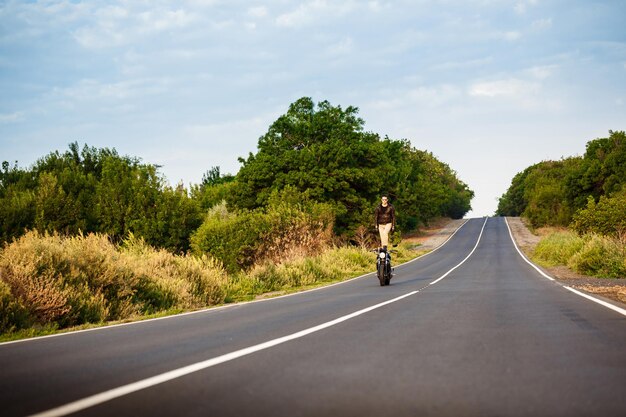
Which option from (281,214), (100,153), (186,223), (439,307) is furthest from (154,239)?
(439,307)

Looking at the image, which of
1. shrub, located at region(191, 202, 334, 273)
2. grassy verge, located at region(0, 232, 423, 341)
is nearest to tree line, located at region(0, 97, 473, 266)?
shrub, located at region(191, 202, 334, 273)

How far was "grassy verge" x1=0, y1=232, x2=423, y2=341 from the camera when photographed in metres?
9.48

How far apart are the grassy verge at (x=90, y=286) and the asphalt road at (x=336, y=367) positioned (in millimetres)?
1987

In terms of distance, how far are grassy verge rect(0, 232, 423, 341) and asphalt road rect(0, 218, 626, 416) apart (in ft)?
6.52

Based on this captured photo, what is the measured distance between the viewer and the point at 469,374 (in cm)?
440

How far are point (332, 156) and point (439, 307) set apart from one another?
129 feet

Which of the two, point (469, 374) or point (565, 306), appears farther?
point (565, 306)

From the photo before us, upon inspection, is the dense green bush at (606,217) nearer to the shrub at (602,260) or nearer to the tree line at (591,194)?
the tree line at (591,194)

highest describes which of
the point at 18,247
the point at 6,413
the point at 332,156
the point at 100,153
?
the point at 100,153

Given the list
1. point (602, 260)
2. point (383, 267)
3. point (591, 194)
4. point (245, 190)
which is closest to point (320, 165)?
point (245, 190)

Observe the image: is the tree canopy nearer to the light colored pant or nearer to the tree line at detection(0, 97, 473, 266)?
the tree line at detection(0, 97, 473, 266)

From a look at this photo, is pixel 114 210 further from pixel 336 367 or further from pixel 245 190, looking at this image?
pixel 336 367

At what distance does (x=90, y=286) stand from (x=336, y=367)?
8.20 metres

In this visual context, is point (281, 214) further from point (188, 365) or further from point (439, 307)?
point (188, 365)
